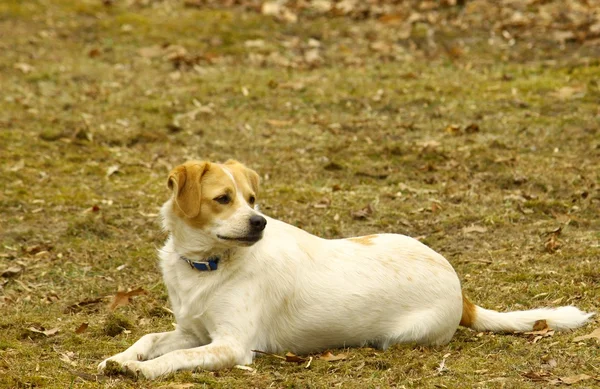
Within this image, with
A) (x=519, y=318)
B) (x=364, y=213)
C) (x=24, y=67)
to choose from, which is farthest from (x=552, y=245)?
(x=24, y=67)

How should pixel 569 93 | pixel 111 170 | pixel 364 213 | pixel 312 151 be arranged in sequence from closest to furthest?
pixel 364 213 < pixel 111 170 < pixel 312 151 < pixel 569 93

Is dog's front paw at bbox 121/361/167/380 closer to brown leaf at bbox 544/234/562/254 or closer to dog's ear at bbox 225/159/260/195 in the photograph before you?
dog's ear at bbox 225/159/260/195

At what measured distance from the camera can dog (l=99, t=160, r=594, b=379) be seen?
5469 mm

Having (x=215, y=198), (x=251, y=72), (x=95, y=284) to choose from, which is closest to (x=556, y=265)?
(x=215, y=198)

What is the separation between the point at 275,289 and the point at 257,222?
48 cm

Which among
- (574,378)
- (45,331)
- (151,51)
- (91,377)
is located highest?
(574,378)

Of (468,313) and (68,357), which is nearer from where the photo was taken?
(68,357)

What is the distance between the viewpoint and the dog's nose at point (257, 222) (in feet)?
17.7

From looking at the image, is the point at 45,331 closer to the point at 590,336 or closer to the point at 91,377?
the point at 91,377

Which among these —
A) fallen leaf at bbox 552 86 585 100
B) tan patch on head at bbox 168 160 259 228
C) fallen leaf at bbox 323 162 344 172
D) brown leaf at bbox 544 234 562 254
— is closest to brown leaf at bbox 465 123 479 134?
fallen leaf at bbox 552 86 585 100

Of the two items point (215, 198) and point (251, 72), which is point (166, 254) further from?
point (251, 72)

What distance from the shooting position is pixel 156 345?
18.4 ft

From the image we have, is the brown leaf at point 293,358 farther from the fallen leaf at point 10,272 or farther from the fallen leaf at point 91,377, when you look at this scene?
the fallen leaf at point 10,272

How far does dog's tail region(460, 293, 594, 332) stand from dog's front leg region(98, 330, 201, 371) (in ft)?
5.74
